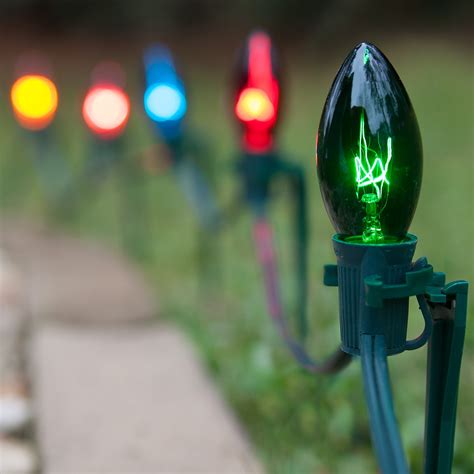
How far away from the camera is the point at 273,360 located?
2.77m

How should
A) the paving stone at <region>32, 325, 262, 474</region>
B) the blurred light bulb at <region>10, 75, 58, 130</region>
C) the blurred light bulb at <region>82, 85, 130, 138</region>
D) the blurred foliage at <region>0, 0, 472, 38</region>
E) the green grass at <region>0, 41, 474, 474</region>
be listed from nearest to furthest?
the paving stone at <region>32, 325, 262, 474</region> → the green grass at <region>0, 41, 474, 474</region> → the blurred light bulb at <region>82, 85, 130, 138</region> → the blurred light bulb at <region>10, 75, 58, 130</region> → the blurred foliage at <region>0, 0, 472, 38</region>

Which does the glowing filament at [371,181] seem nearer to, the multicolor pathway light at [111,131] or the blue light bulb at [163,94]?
the blue light bulb at [163,94]

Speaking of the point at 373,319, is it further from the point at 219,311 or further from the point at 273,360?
the point at 219,311

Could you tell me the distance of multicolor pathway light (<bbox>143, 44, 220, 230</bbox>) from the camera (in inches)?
126

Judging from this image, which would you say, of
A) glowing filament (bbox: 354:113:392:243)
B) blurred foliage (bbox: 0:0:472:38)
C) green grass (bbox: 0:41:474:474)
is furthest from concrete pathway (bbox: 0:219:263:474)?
blurred foliage (bbox: 0:0:472:38)

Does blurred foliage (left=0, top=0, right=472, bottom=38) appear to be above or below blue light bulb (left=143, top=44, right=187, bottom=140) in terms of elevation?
above

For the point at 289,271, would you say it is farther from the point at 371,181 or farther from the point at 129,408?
the point at 371,181

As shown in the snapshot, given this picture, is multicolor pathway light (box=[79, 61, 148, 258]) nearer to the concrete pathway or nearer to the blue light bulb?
the blue light bulb

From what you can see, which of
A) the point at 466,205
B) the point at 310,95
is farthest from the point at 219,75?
the point at 466,205

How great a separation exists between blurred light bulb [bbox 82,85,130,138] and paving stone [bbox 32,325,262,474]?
1.11 m

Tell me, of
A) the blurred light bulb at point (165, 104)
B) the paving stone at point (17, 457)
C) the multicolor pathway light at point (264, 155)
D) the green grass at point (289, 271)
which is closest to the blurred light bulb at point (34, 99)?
the green grass at point (289, 271)

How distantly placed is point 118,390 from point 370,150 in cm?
150

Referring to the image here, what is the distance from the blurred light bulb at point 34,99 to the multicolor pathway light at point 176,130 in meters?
0.97

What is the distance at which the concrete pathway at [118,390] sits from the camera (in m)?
2.04
